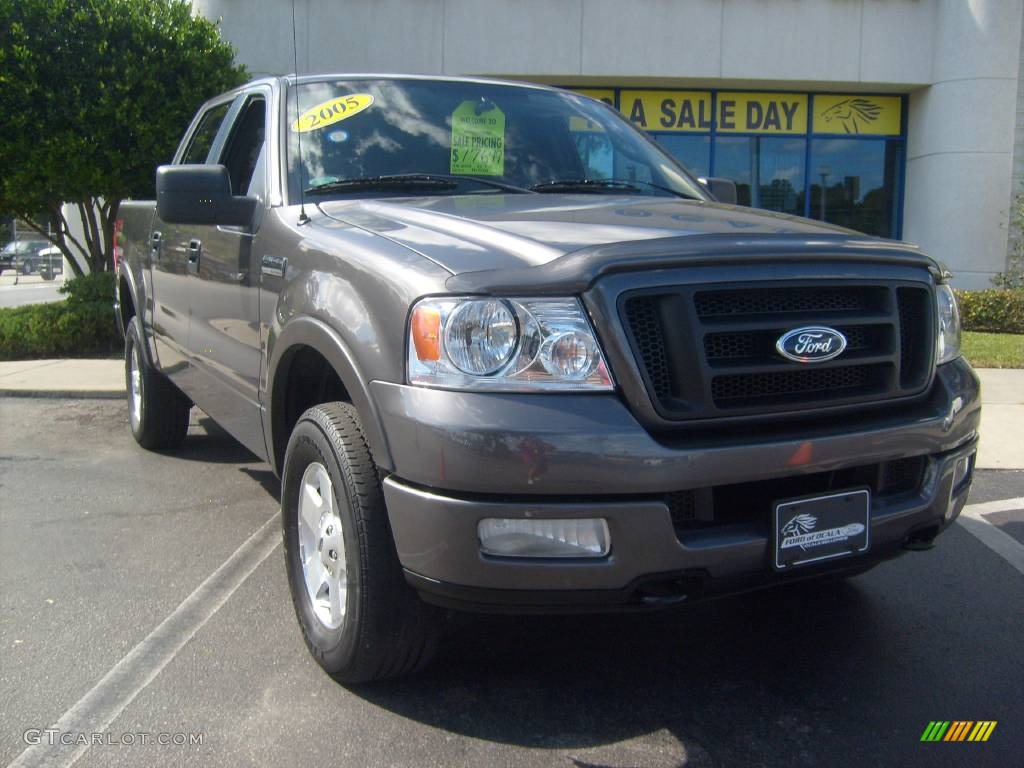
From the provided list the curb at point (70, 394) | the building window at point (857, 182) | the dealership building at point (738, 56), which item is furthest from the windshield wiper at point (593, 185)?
the building window at point (857, 182)

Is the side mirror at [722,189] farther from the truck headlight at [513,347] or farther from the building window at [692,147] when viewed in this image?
the building window at [692,147]

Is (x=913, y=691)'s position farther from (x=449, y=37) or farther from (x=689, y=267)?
(x=449, y=37)

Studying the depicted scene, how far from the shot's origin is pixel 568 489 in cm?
228

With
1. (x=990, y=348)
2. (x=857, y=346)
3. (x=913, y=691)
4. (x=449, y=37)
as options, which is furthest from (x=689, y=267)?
(x=449, y=37)

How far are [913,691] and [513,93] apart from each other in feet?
9.36

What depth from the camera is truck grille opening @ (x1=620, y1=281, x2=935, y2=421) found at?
2428mm

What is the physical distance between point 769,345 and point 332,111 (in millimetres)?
2065

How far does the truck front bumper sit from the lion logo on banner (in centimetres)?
1409

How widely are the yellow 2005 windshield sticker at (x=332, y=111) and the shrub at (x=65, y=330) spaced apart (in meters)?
7.30

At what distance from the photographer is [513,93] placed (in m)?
4.27

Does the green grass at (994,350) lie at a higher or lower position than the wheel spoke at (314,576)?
lower

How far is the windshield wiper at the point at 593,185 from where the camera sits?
376cm

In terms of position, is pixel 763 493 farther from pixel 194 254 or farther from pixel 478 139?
pixel 194 254

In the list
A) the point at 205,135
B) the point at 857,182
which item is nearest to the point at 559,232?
the point at 205,135
